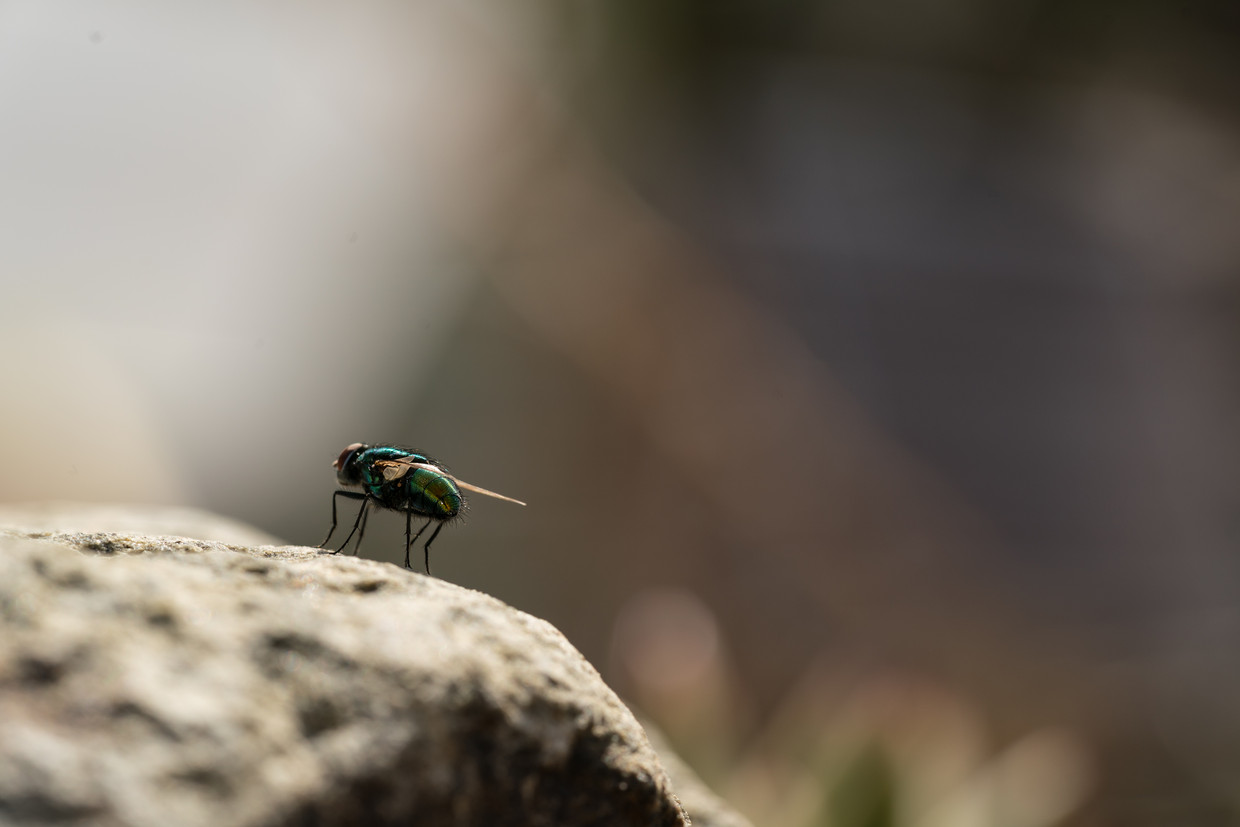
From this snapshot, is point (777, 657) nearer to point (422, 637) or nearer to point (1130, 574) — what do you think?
point (1130, 574)

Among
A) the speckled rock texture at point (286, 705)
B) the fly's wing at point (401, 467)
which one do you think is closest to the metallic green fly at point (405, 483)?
the fly's wing at point (401, 467)

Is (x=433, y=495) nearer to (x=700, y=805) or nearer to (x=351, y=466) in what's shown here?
(x=351, y=466)

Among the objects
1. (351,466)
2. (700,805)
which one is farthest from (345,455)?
(700,805)

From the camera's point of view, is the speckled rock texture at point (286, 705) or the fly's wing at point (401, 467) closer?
the speckled rock texture at point (286, 705)

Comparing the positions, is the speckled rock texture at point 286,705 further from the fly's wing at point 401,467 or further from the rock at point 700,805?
the fly's wing at point 401,467

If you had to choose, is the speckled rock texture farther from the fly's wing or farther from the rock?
the fly's wing

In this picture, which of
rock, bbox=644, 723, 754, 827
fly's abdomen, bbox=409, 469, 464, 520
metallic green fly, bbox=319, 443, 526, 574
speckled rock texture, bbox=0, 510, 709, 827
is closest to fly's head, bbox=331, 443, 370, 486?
metallic green fly, bbox=319, 443, 526, 574

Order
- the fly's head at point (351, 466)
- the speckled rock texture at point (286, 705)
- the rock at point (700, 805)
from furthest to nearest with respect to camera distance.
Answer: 1. the fly's head at point (351, 466)
2. the rock at point (700, 805)
3. the speckled rock texture at point (286, 705)
